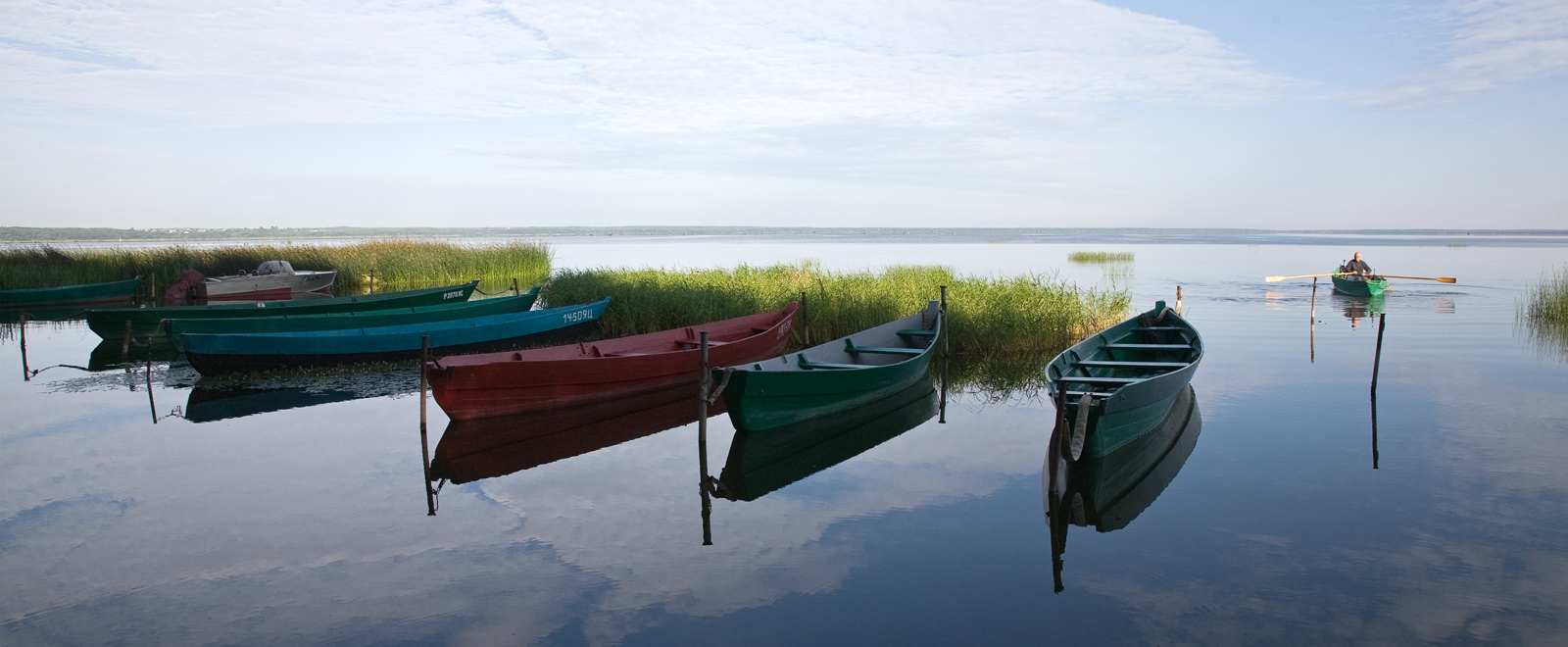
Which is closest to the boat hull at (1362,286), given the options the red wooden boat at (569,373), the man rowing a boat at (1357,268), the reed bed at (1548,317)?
the man rowing a boat at (1357,268)

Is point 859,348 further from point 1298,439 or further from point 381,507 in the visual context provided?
point 381,507

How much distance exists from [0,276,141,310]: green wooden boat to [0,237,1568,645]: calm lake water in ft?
51.0

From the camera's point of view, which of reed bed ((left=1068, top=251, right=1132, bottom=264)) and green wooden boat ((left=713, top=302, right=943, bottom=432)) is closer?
green wooden boat ((left=713, top=302, right=943, bottom=432))

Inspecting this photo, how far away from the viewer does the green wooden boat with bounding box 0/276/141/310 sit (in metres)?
24.2

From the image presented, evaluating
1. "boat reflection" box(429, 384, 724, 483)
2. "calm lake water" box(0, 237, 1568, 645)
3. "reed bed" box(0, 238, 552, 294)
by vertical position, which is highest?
"reed bed" box(0, 238, 552, 294)

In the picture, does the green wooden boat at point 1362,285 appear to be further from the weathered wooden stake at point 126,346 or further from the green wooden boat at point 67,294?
the green wooden boat at point 67,294

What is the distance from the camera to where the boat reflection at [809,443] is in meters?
8.33

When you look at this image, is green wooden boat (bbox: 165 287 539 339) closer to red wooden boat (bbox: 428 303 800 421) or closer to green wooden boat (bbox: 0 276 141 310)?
red wooden boat (bbox: 428 303 800 421)

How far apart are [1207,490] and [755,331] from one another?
820 centimetres

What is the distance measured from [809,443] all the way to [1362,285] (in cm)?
2186

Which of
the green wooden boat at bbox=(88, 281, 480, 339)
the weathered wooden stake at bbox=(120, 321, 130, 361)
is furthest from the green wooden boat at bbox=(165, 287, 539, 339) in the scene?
the green wooden boat at bbox=(88, 281, 480, 339)

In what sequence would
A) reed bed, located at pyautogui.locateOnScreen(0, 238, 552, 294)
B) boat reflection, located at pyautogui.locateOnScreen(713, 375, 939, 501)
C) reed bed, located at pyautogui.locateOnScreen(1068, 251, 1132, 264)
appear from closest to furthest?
boat reflection, located at pyautogui.locateOnScreen(713, 375, 939, 501) → reed bed, located at pyautogui.locateOnScreen(0, 238, 552, 294) → reed bed, located at pyautogui.locateOnScreen(1068, 251, 1132, 264)

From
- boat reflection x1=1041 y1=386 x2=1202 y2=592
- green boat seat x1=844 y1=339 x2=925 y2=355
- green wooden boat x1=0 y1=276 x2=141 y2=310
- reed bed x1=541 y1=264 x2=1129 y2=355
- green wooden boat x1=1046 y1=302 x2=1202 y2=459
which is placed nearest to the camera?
boat reflection x1=1041 y1=386 x2=1202 y2=592

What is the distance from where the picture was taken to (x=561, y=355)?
37.6 ft
